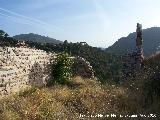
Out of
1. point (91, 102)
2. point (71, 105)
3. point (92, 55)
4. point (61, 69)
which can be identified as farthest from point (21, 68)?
point (92, 55)

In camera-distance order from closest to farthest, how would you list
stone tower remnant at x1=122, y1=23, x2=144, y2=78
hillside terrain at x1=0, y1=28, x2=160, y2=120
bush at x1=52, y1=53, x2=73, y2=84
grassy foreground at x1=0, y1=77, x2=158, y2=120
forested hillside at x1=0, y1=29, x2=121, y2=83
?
grassy foreground at x1=0, y1=77, x2=158, y2=120 → hillside terrain at x1=0, y1=28, x2=160, y2=120 → stone tower remnant at x1=122, y1=23, x2=144, y2=78 → bush at x1=52, y1=53, x2=73, y2=84 → forested hillside at x1=0, y1=29, x2=121, y2=83

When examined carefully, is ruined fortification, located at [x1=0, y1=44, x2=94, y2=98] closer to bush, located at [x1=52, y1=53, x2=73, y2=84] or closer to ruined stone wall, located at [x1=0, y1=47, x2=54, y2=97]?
ruined stone wall, located at [x1=0, y1=47, x2=54, y2=97]

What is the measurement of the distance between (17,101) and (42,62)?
6.24m

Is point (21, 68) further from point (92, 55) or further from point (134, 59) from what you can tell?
point (92, 55)

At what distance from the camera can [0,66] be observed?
10734 mm

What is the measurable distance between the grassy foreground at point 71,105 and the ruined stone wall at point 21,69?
1.63ft

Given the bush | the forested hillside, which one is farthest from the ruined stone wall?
the forested hillside

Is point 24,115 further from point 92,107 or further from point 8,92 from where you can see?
A: point 8,92

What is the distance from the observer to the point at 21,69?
12570 millimetres

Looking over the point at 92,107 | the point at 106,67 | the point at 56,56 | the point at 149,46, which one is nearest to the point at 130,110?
the point at 92,107

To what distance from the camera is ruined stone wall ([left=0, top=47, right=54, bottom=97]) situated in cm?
1099

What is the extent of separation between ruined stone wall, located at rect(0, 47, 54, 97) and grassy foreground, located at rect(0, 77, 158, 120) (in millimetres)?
497

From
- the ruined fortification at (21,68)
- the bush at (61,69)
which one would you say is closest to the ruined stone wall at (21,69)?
the ruined fortification at (21,68)

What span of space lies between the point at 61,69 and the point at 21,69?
4713 mm
